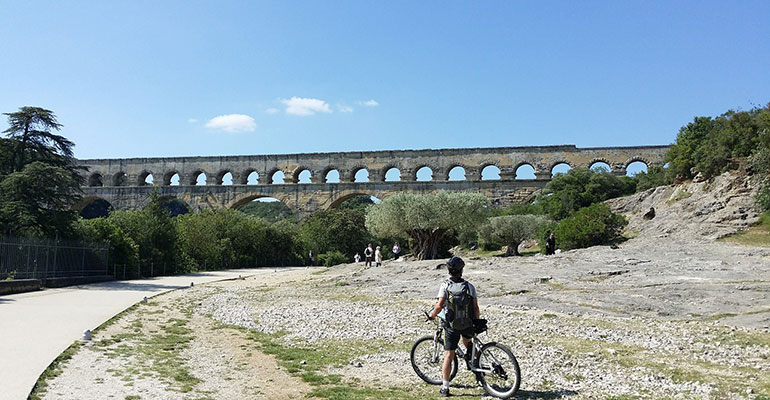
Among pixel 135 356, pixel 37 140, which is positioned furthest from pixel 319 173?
pixel 135 356

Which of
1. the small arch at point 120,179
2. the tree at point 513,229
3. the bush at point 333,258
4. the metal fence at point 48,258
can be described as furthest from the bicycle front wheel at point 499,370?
the small arch at point 120,179

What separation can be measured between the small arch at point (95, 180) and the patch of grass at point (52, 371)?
49276mm

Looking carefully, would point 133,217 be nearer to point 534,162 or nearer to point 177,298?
point 177,298

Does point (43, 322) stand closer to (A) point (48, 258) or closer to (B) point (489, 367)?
(B) point (489, 367)

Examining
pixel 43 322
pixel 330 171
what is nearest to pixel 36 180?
pixel 43 322

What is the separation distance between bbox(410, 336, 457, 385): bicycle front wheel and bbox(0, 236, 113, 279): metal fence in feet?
42.8

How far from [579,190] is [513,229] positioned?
7180 mm

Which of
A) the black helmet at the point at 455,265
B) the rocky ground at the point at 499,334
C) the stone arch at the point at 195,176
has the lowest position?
the rocky ground at the point at 499,334

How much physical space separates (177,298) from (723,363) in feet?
40.9

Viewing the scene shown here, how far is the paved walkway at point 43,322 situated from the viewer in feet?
18.9

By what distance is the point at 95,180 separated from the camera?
52.2m

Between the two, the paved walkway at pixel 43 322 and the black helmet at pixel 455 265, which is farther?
the paved walkway at pixel 43 322

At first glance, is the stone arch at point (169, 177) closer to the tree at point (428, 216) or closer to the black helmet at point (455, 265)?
the tree at point (428, 216)

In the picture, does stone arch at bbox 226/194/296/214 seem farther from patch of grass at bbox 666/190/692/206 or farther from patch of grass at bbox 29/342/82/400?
patch of grass at bbox 29/342/82/400
